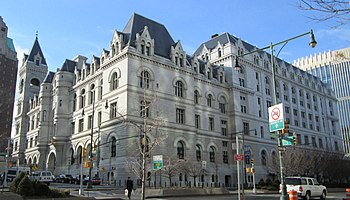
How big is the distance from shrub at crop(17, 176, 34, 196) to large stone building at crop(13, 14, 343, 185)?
55.0 ft

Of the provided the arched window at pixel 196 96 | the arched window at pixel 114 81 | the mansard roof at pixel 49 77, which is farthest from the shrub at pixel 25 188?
the mansard roof at pixel 49 77

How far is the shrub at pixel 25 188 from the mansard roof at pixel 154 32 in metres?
33.1

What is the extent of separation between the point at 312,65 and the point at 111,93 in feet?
294

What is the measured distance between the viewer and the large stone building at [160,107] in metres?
50.6

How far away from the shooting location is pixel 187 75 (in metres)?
59.4

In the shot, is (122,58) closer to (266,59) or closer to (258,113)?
(258,113)

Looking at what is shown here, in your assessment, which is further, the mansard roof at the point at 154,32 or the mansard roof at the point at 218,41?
the mansard roof at the point at 218,41

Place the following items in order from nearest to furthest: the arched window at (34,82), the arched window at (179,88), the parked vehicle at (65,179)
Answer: the parked vehicle at (65,179), the arched window at (179,88), the arched window at (34,82)

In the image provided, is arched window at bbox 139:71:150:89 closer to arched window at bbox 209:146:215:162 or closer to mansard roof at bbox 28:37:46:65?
arched window at bbox 209:146:215:162

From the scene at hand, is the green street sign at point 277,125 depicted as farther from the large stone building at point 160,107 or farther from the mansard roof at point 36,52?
the mansard roof at point 36,52

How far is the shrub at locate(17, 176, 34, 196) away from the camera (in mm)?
23234

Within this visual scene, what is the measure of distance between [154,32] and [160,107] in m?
15.0

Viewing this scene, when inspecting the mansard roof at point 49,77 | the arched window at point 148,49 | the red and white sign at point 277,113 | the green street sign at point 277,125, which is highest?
the mansard roof at point 49,77

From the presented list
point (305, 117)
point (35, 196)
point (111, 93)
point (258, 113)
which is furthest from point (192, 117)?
point (305, 117)
